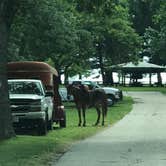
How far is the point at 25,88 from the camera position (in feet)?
74.7

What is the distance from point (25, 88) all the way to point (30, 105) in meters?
1.26

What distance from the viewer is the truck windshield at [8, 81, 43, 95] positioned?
2267 cm

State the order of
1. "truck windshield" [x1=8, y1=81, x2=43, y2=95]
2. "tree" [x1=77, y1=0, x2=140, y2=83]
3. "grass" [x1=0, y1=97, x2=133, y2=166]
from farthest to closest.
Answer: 1. "tree" [x1=77, y1=0, x2=140, y2=83]
2. "truck windshield" [x1=8, y1=81, x2=43, y2=95]
3. "grass" [x1=0, y1=97, x2=133, y2=166]

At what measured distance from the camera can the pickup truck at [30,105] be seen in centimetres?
2152

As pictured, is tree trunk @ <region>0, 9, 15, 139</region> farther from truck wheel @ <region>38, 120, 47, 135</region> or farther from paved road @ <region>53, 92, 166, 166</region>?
truck wheel @ <region>38, 120, 47, 135</region>

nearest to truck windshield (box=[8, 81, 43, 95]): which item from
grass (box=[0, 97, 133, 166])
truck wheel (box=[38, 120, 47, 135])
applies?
truck wheel (box=[38, 120, 47, 135])

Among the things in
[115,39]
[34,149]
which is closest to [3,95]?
[34,149]

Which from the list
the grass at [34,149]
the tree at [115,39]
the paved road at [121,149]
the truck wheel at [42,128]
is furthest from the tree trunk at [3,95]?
the tree at [115,39]

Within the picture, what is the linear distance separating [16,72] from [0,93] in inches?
275

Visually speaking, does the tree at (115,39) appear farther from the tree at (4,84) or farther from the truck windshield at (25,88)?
the tree at (4,84)

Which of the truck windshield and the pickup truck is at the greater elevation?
the truck windshield

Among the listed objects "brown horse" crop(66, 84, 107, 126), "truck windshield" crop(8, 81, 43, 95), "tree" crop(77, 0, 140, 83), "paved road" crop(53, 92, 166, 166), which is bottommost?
"paved road" crop(53, 92, 166, 166)

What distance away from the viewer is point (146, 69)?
80312mm

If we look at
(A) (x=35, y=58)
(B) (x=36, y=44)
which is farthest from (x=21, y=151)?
(A) (x=35, y=58)
